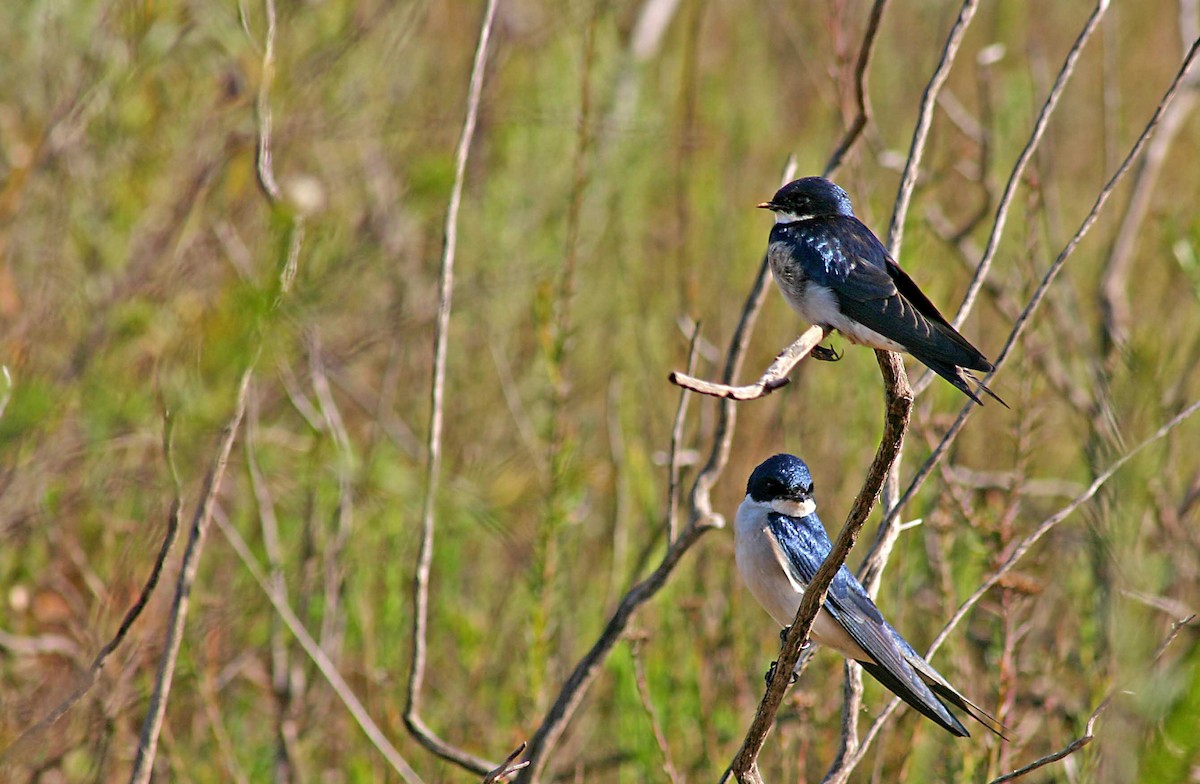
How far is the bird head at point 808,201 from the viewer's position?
8.68 feet

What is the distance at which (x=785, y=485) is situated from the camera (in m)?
2.76

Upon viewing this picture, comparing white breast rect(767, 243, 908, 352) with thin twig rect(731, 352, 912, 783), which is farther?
white breast rect(767, 243, 908, 352)

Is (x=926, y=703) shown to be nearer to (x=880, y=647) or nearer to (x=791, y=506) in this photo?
(x=880, y=647)

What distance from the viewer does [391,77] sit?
15.7 ft

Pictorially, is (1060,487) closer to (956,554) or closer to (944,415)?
(956,554)

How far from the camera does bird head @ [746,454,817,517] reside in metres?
2.76

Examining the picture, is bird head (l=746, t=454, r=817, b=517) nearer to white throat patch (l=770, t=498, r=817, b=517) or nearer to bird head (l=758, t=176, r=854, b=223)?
white throat patch (l=770, t=498, r=817, b=517)

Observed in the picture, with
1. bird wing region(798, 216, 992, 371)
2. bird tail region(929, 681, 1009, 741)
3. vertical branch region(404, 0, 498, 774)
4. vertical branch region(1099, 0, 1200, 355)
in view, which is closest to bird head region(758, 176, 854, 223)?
bird wing region(798, 216, 992, 371)

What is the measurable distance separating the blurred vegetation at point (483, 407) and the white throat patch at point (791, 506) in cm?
32

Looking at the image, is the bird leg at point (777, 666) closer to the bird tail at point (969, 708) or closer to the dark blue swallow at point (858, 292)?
the bird tail at point (969, 708)

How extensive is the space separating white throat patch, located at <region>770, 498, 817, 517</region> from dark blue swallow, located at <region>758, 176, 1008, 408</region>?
0.53m

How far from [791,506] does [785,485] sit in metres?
0.05

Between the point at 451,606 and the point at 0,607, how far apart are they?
4.28 ft

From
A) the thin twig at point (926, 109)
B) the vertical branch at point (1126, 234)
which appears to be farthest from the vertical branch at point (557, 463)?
the vertical branch at point (1126, 234)
